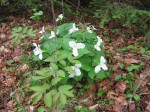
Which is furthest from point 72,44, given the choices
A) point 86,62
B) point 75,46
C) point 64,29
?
point 64,29

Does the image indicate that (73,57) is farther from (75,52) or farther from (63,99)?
(63,99)

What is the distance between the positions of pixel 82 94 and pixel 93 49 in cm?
54

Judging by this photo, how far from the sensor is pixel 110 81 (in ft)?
10.7

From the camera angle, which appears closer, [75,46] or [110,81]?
[75,46]

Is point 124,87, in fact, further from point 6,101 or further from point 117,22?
point 117,22

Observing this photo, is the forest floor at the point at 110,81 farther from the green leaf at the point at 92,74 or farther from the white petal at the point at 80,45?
the white petal at the point at 80,45

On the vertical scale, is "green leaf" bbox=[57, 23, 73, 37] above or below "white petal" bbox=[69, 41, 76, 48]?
below

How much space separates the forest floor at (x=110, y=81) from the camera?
3.00 m

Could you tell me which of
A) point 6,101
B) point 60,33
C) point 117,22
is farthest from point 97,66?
point 117,22

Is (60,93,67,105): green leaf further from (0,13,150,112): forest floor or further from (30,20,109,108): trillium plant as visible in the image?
(0,13,150,112): forest floor

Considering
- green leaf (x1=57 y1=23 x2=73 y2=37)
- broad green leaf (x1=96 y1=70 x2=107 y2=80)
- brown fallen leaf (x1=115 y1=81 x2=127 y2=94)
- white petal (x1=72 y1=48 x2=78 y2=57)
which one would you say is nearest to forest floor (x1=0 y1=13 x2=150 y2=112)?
brown fallen leaf (x1=115 y1=81 x2=127 y2=94)

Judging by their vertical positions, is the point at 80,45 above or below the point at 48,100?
above

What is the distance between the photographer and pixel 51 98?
8.21ft

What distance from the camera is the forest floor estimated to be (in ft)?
9.84
